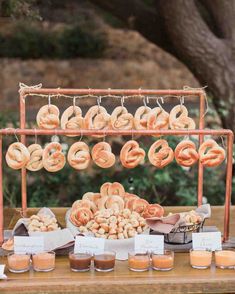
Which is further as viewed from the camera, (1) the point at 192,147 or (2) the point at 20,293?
(1) the point at 192,147

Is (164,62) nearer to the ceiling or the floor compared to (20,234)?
nearer to the ceiling

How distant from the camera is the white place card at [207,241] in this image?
2.48m

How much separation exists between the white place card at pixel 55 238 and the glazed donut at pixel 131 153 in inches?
15.8

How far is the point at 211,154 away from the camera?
2.61 meters

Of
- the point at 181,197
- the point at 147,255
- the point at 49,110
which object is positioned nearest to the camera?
the point at 147,255

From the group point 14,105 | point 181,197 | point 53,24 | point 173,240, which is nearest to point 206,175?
point 181,197

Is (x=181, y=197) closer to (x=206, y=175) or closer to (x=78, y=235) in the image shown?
(x=206, y=175)

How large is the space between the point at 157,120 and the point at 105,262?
0.75 metres

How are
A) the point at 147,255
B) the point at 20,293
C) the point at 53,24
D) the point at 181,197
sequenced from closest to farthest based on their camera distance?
the point at 20,293 → the point at 147,255 → the point at 181,197 → the point at 53,24

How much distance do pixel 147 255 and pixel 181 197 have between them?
2680 millimetres

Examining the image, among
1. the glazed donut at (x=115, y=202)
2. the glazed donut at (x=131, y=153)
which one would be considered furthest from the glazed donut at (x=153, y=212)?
the glazed donut at (x=131, y=153)

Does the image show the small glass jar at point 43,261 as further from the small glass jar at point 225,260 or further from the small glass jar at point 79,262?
the small glass jar at point 225,260

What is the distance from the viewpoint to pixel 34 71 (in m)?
9.22

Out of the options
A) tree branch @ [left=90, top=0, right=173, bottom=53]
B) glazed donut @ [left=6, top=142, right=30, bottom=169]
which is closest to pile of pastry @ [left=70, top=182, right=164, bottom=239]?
glazed donut @ [left=6, top=142, right=30, bottom=169]
